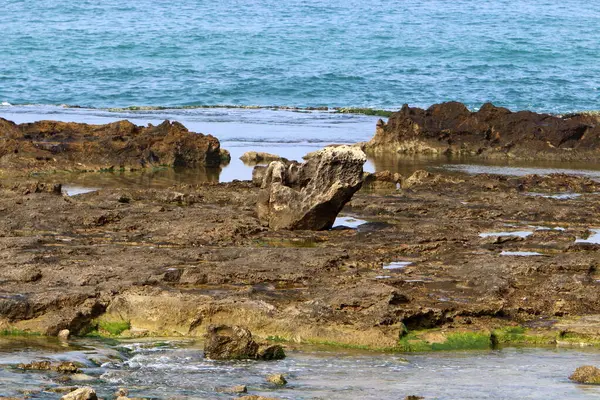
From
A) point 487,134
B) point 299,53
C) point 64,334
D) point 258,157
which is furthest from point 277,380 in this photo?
point 299,53

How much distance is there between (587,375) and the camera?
9.86m

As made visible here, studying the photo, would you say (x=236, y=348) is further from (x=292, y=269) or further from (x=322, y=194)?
(x=322, y=194)

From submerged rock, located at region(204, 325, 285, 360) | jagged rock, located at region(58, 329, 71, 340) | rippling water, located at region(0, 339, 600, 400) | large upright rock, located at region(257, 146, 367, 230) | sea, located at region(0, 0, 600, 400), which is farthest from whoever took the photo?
large upright rock, located at region(257, 146, 367, 230)

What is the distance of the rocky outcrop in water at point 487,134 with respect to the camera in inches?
1124

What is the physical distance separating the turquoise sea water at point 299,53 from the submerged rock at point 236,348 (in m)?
36.8

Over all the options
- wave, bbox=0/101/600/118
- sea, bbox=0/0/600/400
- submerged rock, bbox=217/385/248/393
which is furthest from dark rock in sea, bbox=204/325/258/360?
wave, bbox=0/101/600/118

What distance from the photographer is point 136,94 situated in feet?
165

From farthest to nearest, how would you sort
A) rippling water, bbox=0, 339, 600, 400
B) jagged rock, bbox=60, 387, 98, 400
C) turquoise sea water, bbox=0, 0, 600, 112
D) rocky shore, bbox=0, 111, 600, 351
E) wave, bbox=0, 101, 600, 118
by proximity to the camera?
turquoise sea water, bbox=0, 0, 600, 112 → wave, bbox=0, 101, 600, 118 → rocky shore, bbox=0, 111, 600, 351 → rippling water, bbox=0, 339, 600, 400 → jagged rock, bbox=60, 387, 98, 400

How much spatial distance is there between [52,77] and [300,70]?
12.1m

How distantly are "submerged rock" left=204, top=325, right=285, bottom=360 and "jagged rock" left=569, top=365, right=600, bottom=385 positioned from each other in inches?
102

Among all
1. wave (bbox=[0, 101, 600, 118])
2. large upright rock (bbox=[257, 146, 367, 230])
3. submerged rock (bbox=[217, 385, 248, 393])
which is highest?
wave (bbox=[0, 101, 600, 118])

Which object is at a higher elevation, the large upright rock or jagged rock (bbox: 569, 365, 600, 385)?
the large upright rock

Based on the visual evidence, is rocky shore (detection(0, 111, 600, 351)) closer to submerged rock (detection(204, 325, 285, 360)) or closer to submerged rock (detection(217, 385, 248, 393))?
submerged rock (detection(204, 325, 285, 360))

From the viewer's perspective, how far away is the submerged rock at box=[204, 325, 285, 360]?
411 inches
